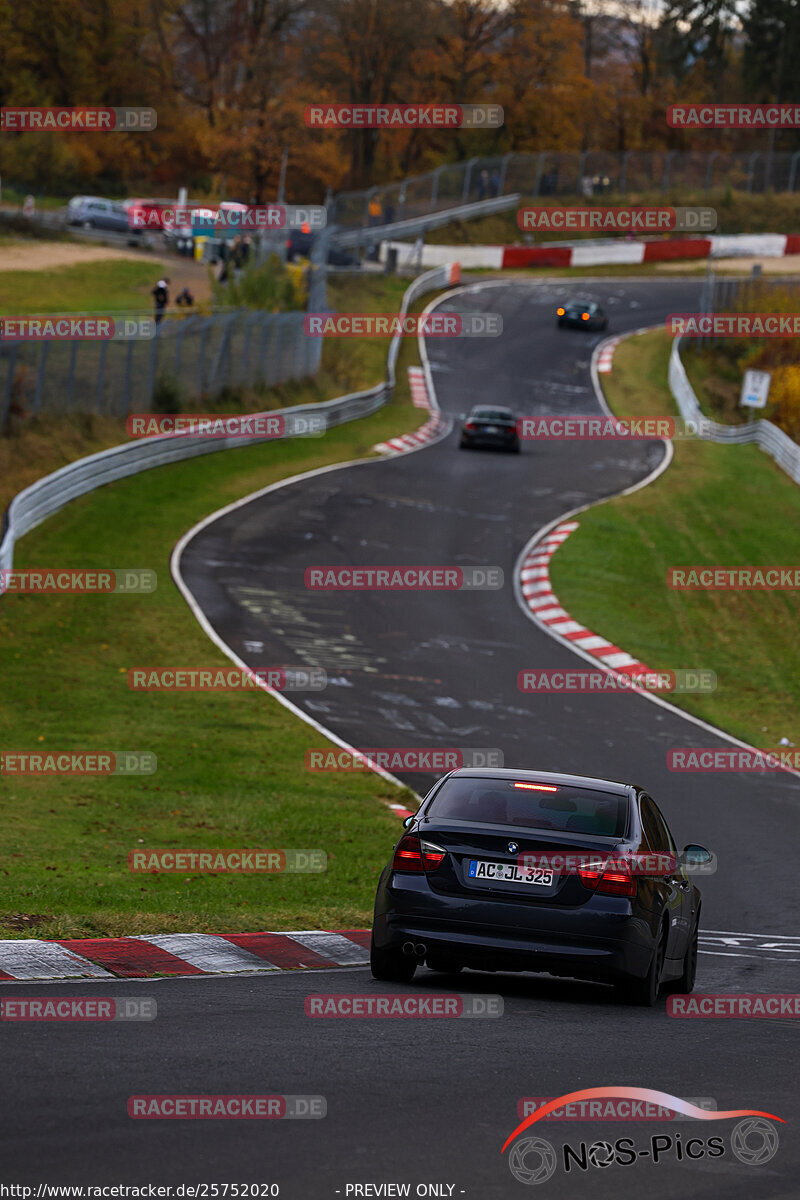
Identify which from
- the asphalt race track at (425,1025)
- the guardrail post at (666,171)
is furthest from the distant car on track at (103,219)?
the asphalt race track at (425,1025)

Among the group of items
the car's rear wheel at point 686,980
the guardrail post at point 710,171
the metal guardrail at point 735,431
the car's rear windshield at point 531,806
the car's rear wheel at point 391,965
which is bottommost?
the car's rear wheel at point 686,980

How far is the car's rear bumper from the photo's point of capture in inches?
359

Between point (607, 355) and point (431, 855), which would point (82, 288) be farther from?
point (431, 855)

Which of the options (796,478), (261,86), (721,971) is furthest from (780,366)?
(721,971)

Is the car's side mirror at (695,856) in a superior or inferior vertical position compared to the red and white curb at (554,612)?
superior

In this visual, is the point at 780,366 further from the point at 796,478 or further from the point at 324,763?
the point at 324,763

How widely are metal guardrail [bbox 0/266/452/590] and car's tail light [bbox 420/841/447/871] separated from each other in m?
16.6

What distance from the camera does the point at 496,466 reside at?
43.2 meters

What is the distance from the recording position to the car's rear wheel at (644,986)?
9375 mm

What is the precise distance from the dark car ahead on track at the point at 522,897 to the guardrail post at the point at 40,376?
2578cm

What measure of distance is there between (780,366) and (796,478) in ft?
61.5

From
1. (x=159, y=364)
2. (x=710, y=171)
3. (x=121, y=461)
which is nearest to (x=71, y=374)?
(x=121, y=461)

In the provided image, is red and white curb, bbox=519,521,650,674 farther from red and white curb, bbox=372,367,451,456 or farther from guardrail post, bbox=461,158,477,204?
guardrail post, bbox=461,158,477,204

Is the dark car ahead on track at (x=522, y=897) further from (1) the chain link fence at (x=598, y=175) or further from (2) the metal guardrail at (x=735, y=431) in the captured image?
(1) the chain link fence at (x=598, y=175)
